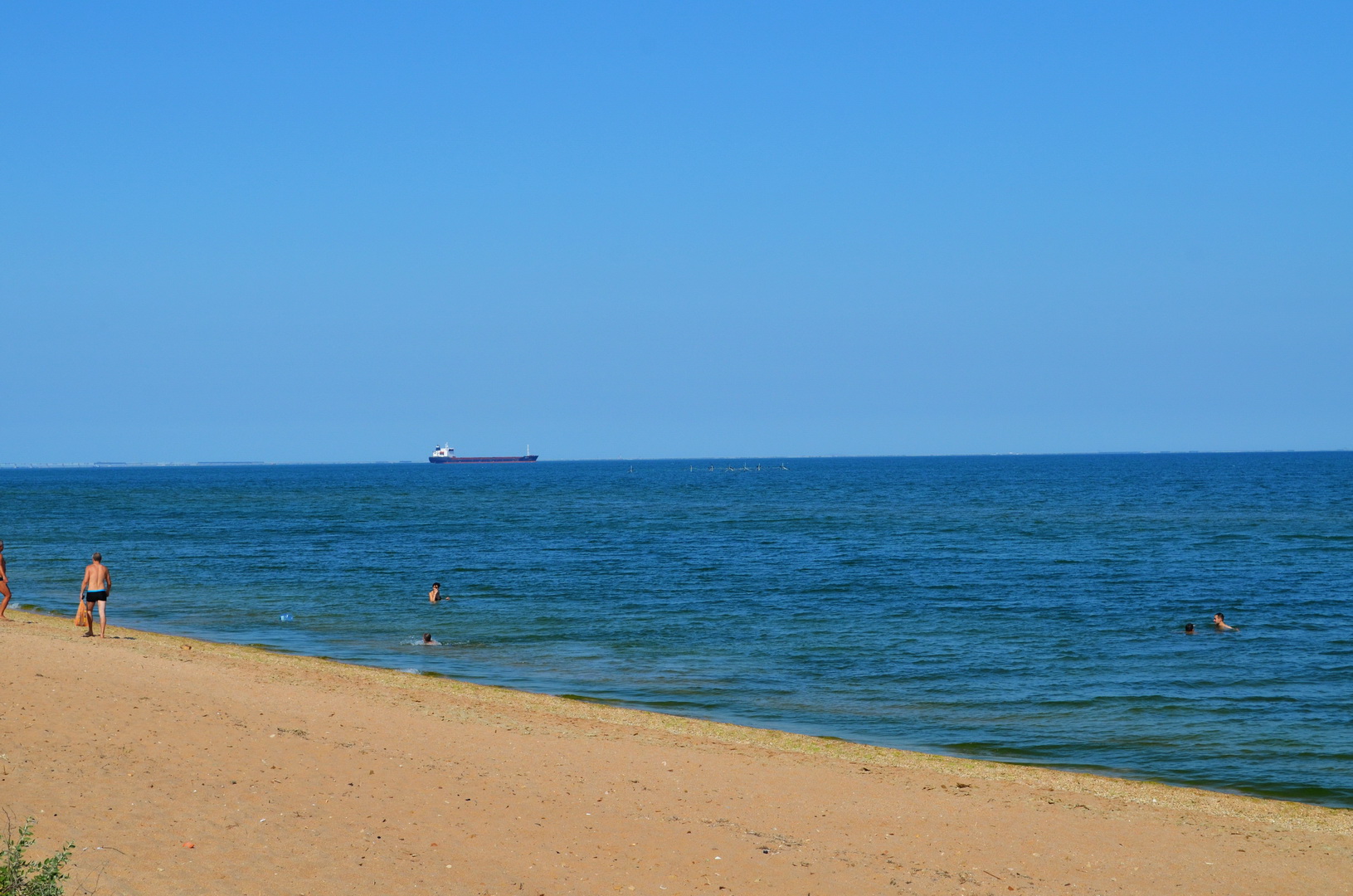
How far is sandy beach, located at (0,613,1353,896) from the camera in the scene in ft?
33.2

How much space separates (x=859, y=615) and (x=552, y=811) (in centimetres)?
1989

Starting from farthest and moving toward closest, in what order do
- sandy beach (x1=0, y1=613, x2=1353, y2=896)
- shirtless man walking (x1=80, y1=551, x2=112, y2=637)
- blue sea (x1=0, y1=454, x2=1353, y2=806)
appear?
shirtless man walking (x1=80, y1=551, x2=112, y2=637)
blue sea (x1=0, y1=454, x2=1353, y2=806)
sandy beach (x1=0, y1=613, x2=1353, y2=896)

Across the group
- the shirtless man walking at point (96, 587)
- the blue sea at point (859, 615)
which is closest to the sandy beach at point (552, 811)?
the blue sea at point (859, 615)

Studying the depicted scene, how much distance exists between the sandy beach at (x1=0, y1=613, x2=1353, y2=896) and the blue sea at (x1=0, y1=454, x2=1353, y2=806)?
2.99 meters

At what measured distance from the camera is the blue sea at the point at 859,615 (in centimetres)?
1873

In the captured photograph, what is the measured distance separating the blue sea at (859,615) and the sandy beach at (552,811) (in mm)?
2989

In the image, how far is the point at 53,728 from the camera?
13656 mm

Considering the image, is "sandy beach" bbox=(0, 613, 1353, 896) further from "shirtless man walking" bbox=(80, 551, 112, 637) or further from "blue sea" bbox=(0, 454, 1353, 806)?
"shirtless man walking" bbox=(80, 551, 112, 637)

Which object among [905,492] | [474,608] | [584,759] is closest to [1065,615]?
[474,608]

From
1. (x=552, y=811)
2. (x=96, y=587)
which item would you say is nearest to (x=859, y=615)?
(x=96, y=587)

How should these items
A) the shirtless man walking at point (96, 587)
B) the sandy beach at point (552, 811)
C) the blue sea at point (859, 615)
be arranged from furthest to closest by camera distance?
the shirtless man walking at point (96, 587) → the blue sea at point (859, 615) → the sandy beach at point (552, 811)

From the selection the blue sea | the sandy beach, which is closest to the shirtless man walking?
the blue sea

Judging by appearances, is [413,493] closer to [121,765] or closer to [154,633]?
[154,633]

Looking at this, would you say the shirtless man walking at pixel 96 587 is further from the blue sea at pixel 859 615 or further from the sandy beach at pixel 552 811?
the sandy beach at pixel 552 811
